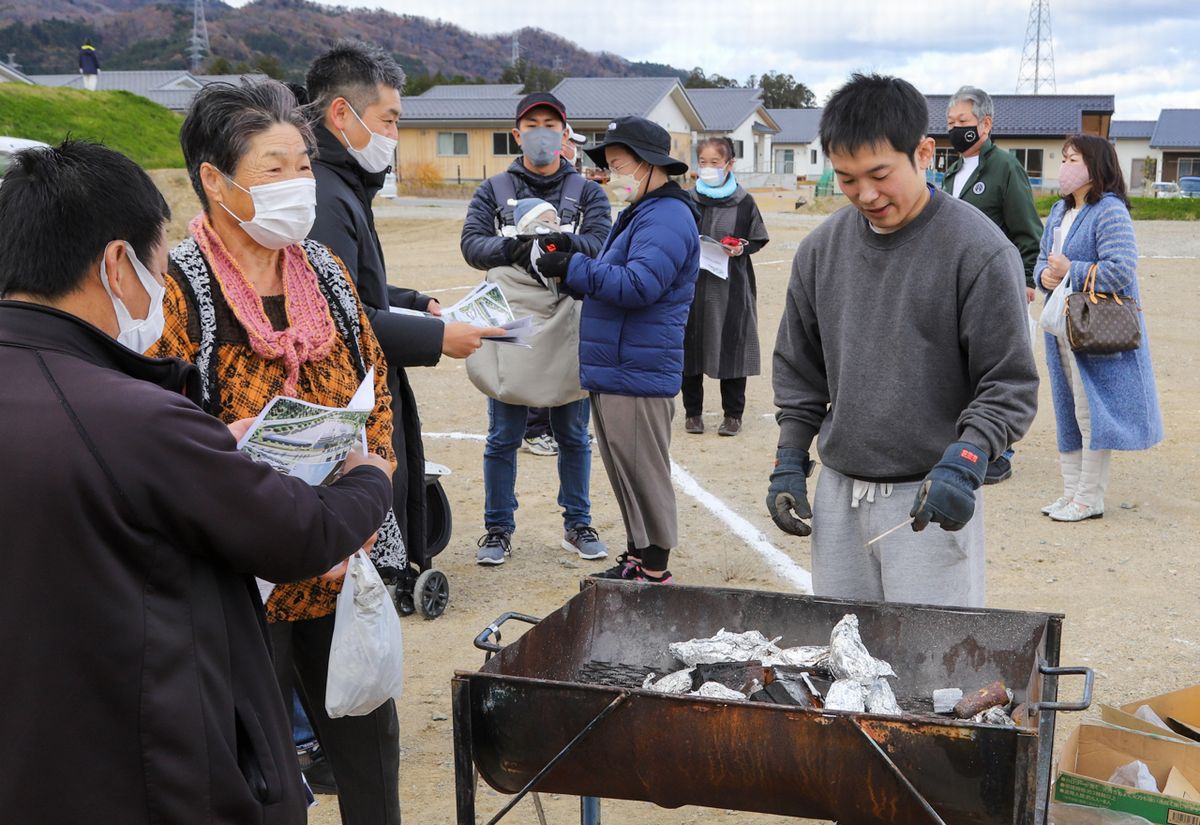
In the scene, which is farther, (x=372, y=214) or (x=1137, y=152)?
(x=1137, y=152)

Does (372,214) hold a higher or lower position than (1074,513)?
higher

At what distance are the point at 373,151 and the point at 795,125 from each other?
71.9 metres

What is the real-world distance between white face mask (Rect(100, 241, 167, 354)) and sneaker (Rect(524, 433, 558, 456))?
5.83m

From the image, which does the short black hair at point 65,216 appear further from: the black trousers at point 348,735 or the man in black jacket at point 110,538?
the black trousers at point 348,735

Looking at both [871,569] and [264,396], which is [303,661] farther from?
[871,569]

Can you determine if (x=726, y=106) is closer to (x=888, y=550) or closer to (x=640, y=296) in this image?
(x=640, y=296)

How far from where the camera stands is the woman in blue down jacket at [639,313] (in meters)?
5.01

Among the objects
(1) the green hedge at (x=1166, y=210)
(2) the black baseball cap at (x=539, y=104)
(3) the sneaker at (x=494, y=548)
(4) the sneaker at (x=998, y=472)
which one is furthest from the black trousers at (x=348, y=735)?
(1) the green hedge at (x=1166, y=210)

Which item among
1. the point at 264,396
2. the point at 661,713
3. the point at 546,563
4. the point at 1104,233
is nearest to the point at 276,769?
the point at 661,713

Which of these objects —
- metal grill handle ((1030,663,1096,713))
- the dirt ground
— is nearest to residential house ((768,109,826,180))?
the dirt ground

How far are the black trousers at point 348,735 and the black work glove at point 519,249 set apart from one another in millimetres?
3039

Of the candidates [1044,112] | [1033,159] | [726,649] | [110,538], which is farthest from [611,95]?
[110,538]

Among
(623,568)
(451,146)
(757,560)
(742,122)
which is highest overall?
(742,122)

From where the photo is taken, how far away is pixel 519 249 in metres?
5.74
